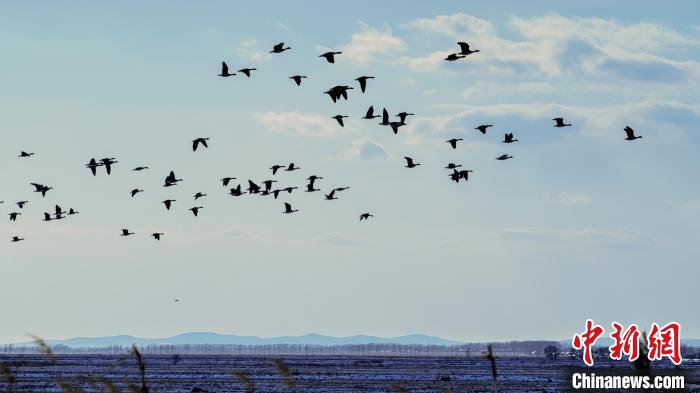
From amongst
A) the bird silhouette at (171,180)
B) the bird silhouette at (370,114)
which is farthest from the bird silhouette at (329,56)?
the bird silhouette at (171,180)

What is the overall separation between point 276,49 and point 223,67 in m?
3.27

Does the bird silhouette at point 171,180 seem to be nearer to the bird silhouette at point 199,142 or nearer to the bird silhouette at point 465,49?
the bird silhouette at point 199,142

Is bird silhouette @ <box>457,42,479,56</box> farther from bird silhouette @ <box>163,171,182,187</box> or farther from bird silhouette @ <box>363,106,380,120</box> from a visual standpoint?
bird silhouette @ <box>163,171,182,187</box>

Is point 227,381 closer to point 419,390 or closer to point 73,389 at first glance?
point 419,390

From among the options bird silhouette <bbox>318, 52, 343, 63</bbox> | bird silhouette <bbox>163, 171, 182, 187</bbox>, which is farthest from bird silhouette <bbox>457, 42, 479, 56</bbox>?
bird silhouette <bbox>163, 171, 182, 187</bbox>

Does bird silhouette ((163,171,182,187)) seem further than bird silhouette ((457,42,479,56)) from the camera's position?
Yes

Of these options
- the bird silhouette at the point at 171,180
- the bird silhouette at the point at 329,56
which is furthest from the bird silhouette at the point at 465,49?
the bird silhouette at the point at 171,180

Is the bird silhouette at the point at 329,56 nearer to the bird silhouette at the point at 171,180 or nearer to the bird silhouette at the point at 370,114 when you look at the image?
the bird silhouette at the point at 370,114

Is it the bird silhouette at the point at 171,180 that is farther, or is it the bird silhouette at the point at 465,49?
the bird silhouette at the point at 171,180

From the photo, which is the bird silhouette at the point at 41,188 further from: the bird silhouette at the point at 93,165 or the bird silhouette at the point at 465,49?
the bird silhouette at the point at 465,49

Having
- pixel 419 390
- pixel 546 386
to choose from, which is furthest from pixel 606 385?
pixel 546 386

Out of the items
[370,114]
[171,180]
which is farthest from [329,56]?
[171,180]

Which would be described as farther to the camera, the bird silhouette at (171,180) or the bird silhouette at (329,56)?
the bird silhouette at (171,180)

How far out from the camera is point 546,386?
269 feet
